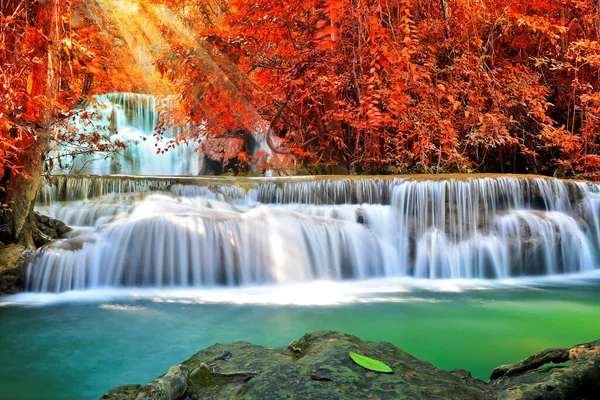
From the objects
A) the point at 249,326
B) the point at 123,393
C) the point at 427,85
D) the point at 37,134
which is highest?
the point at 427,85

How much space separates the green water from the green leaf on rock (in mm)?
2024

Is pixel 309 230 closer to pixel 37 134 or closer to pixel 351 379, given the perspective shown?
pixel 37 134

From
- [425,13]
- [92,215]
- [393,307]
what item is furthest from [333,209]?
[425,13]

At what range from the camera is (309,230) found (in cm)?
716

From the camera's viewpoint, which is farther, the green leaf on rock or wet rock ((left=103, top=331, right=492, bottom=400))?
the green leaf on rock

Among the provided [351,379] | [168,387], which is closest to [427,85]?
[351,379]

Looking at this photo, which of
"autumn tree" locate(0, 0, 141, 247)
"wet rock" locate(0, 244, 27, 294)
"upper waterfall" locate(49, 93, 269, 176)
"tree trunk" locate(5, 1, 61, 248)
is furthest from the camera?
"upper waterfall" locate(49, 93, 269, 176)

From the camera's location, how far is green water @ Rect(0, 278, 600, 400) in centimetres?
342

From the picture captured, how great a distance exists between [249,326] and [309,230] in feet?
9.38

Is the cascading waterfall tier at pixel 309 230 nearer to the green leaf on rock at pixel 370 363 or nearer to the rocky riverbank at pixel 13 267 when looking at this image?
the rocky riverbank at pixel 13 267

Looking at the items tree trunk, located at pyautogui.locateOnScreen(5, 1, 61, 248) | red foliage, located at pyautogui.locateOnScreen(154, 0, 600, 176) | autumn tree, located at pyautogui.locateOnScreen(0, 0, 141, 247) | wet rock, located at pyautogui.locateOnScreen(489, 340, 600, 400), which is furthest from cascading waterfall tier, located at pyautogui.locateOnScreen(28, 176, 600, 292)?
wet rock, located at pyautogui.locateOnScreen(489, 340, 600, 400)

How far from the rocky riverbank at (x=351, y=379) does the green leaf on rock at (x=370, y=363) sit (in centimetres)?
2

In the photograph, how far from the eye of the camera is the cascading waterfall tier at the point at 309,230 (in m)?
6.33

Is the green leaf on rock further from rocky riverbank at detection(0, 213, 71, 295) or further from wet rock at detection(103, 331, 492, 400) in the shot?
rocky riverbank at detection(0, 213, 71, 295)
